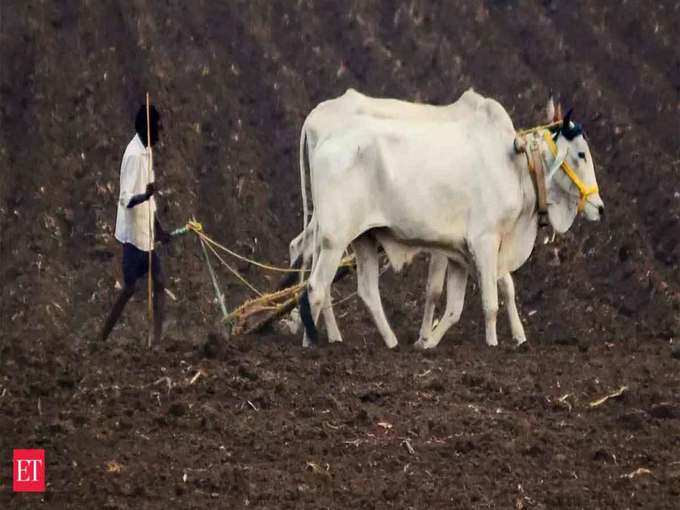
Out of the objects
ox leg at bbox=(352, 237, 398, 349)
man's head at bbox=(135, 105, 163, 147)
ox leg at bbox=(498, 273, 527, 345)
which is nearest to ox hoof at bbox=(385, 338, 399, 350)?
ox leg at bbox=(352, 237, 398, 349)

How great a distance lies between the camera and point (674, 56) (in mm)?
19641

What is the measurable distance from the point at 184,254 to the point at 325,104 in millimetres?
3260

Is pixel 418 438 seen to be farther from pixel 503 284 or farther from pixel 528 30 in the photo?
pixel 528 30

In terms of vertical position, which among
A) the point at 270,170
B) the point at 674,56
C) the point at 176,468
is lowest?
the point at 176,468

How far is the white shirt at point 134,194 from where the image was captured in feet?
41.3

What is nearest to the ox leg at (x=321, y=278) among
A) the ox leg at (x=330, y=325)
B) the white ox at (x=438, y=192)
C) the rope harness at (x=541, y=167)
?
the white ox at (x=438, y=192)

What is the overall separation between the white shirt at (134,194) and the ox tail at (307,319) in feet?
3.83

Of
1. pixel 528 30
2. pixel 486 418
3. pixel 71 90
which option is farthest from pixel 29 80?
pixel 486 418

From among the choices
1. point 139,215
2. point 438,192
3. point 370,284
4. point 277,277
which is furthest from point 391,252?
point 277,277

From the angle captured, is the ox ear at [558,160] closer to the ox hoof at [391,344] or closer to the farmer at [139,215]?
the ox hoof at [391,344]

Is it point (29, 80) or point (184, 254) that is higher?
point (29, 80)

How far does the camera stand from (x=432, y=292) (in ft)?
44.8

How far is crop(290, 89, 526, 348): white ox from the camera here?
13.2m

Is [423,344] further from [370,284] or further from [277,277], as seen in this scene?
[277,277]
